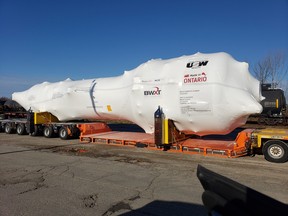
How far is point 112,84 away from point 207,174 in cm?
1118

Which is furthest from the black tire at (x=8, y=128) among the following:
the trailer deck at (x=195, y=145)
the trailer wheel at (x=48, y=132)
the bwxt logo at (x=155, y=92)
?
the bwxt logo at (x=155, y=92)

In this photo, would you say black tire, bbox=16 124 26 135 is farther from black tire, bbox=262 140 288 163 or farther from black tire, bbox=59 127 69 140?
Result: black tire, bbox=262 140 288 163

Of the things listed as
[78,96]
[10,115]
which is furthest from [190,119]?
[10,115]

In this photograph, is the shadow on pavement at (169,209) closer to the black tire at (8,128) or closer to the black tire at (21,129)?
the black tire at (21,129)

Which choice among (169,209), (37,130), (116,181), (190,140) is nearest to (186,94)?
(190,140)

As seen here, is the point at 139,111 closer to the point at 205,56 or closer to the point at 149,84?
the point at 149,84

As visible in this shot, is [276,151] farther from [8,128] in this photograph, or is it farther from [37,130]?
[8,128]

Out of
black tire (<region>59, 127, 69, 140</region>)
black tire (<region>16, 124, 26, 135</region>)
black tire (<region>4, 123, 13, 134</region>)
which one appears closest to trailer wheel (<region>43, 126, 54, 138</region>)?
black tire (<region>59, 127, 69, 140</region>)

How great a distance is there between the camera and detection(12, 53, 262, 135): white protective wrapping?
31.8ft

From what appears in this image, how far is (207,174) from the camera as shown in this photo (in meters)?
2.49

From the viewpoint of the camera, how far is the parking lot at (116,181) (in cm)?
546

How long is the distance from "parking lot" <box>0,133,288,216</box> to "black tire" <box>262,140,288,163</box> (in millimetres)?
275

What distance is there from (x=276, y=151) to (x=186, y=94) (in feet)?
11.6

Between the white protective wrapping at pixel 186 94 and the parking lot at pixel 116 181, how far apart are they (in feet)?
4.67
